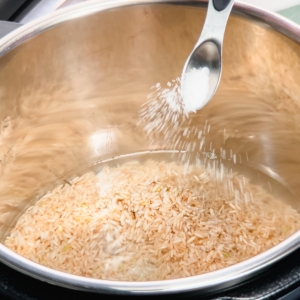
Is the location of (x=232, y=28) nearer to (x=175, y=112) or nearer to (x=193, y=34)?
(x=193, y=34)

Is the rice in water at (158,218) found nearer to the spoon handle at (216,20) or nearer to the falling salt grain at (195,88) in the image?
the falling salt grain at (195,88)

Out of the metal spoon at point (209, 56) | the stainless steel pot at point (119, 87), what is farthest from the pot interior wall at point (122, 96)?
the metal spoon at point (209, 56)

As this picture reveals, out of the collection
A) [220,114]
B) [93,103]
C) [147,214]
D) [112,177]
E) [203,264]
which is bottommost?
[203,264]

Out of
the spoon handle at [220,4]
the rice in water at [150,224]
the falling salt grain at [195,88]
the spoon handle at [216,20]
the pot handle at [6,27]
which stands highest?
the pot handle at [6,27]

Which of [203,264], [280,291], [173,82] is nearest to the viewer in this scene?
[280,291]

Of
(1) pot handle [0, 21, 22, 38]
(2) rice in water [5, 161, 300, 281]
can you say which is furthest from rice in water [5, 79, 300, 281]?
(1) pot handle [0, 21, 22, 38]

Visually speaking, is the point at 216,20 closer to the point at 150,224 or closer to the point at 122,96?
the point at 122,96

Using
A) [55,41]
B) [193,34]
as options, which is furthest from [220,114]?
[55,41]
